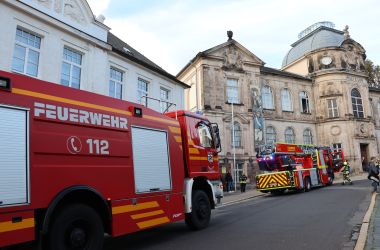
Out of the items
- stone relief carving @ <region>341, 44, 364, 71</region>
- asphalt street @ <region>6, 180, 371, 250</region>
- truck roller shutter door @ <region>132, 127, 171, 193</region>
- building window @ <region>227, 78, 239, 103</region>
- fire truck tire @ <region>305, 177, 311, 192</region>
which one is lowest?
asphalt street @ <region>6, 180, 371, 250</region>

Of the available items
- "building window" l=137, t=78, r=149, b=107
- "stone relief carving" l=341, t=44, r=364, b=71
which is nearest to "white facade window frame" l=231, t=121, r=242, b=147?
"building window" l=137, t=78, r=149, b=107

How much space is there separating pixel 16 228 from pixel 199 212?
5.48m

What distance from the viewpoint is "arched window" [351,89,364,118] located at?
39.5 m

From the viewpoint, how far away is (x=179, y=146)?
356 inches

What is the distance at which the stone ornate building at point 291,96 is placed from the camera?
31578 millimetres

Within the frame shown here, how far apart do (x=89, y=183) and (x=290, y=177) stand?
1617cm

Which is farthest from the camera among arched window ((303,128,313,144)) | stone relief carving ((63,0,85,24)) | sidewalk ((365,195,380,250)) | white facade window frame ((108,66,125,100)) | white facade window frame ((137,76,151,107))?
arched window ((303,128,313,144))

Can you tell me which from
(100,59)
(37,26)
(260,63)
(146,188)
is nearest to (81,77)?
(100,59)

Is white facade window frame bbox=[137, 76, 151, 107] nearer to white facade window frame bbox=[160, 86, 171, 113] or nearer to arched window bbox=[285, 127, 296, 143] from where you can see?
white facade window frame bbox=[160, 86, 171, 113]

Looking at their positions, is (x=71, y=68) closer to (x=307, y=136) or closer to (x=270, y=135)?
(x=270, y=135)

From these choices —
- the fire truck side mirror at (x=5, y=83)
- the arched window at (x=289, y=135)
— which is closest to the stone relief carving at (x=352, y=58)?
the arched window at (x=289, y=135)

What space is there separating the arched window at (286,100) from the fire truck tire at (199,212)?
94.6ft

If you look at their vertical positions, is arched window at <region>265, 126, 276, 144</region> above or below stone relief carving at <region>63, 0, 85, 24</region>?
below

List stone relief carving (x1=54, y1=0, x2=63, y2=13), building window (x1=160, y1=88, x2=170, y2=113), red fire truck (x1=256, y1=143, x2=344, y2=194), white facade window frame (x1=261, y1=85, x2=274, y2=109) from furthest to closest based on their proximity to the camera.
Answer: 1. white facade window frame (x1=261, y1=85, x2=274, y2=109)
2. building window (x1=160, y1=88, x2=170, y2=113)
3. red fire truck (x1=256, y1=143, x2=344, y2=194)
4. stone relief carving (x1=54, y1=0, x2=63, y2=13)
